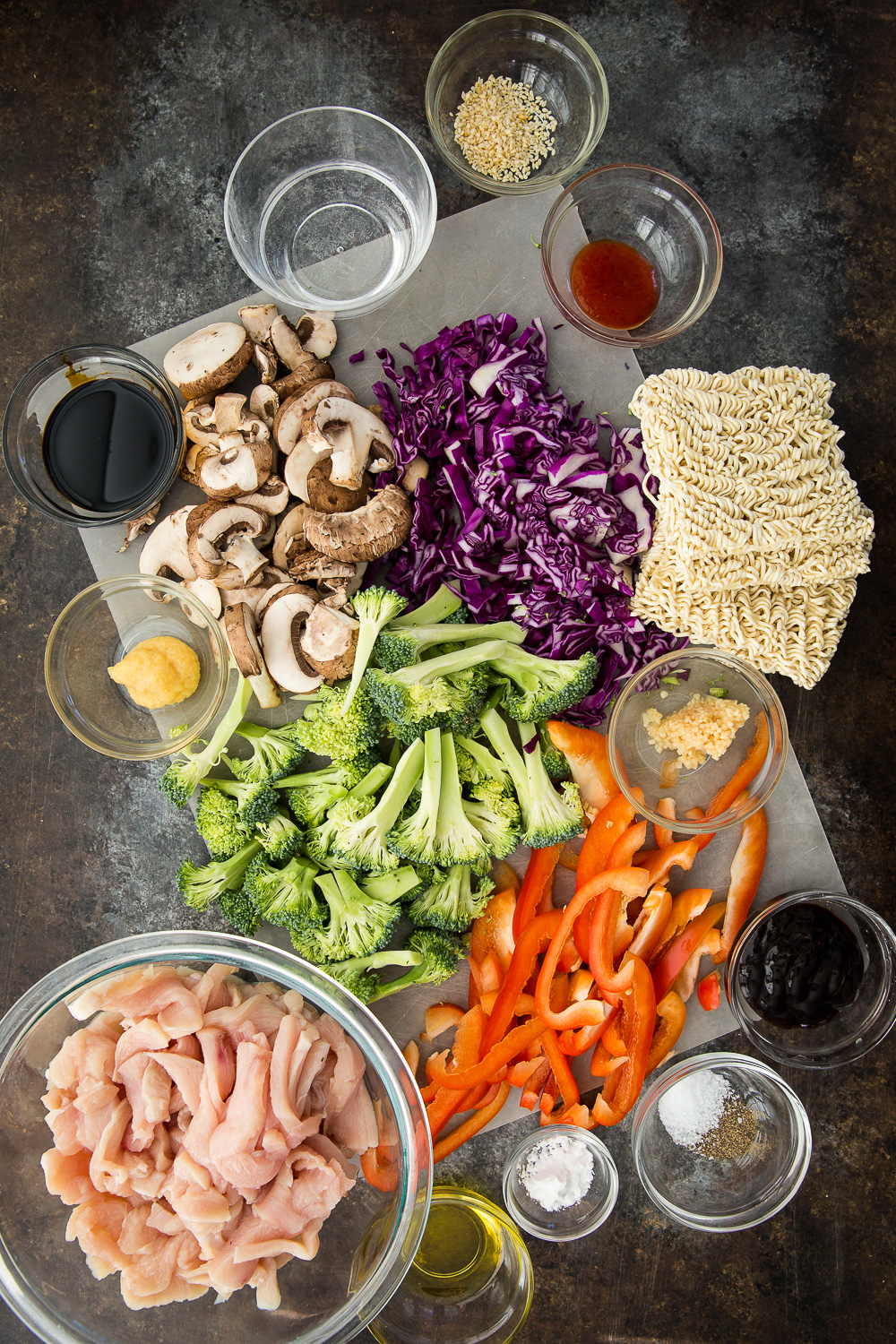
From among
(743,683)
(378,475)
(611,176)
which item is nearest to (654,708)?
(743,683)

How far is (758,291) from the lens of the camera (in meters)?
2.88

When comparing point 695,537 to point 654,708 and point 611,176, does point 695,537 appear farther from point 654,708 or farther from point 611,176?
point 611,176

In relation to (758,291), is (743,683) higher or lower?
lower

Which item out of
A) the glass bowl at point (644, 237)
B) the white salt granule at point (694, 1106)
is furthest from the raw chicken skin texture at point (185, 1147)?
the glass bowl at point (644, 237)

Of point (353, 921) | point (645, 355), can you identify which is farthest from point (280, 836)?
point (645, 355)

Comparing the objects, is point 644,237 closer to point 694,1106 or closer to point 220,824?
point 220,824

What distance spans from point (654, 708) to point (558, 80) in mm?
2181

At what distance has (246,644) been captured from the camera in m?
2.64

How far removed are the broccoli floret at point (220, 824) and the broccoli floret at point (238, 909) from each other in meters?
0.15

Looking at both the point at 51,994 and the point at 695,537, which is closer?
the point at 51,994

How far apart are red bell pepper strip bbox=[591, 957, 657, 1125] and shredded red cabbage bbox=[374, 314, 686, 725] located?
89 cm

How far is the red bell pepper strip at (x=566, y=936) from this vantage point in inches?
105

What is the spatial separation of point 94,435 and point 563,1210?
3.06 meters

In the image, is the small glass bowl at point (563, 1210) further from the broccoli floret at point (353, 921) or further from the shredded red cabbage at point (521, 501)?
the shredded red cabbage at point (521, 501)
